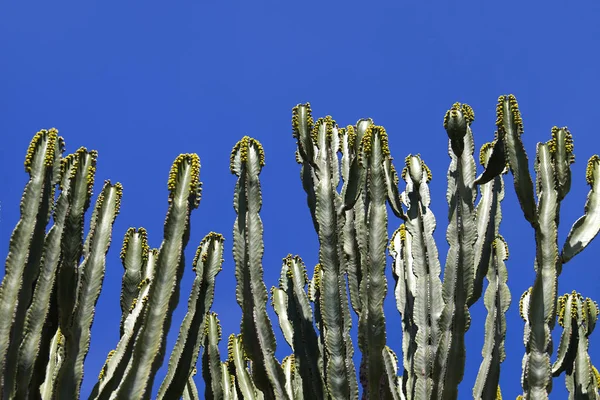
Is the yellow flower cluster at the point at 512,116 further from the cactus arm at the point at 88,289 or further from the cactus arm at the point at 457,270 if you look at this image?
the cactus arm at the point at 88,289

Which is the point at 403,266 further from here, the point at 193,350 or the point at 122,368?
the point at 122,368

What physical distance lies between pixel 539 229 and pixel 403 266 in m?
1.43

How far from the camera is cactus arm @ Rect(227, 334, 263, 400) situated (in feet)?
16.9

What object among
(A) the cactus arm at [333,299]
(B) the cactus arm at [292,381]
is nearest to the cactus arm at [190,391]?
(B) the cactus arm at [292,381]

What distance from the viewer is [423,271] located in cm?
520

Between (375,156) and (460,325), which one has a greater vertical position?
(375,156)

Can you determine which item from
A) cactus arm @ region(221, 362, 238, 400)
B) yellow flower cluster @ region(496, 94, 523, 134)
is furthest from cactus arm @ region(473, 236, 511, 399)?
cactus arm @ region(221, 362, 238, 400)

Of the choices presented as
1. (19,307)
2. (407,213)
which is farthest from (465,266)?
(19,307)

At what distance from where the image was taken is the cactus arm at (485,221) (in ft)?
15.9

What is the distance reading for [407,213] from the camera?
223 inches

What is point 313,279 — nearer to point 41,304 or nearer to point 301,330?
point 301,330

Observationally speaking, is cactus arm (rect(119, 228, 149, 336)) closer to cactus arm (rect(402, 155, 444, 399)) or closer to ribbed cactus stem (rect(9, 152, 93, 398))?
ribbed cactus stem (rect(9, 152, 93, 398))

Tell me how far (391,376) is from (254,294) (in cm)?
110

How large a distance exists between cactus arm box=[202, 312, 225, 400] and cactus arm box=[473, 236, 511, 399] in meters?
1.60
